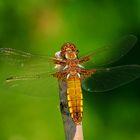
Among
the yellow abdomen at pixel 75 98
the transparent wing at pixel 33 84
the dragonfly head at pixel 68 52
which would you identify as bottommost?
the yellow abdomen at pixel 75 98

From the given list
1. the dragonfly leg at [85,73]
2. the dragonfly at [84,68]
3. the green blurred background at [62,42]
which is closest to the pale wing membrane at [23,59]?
the dragonfly at [84,68]

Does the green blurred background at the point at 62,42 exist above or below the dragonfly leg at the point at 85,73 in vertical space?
above

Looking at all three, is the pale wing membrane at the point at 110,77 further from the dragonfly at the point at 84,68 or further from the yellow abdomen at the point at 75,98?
the yellow abdomen at the point at 75,98

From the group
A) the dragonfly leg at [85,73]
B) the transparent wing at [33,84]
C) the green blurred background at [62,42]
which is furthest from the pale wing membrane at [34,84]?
the green blurred background at [62,42]

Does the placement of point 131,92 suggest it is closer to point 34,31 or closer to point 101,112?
point 101,112

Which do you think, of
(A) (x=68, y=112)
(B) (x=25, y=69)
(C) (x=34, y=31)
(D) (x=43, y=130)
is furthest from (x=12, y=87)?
(C) (x=34, y=31)

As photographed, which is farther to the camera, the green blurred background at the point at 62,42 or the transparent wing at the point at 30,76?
the green blurred background at the point at 62,42

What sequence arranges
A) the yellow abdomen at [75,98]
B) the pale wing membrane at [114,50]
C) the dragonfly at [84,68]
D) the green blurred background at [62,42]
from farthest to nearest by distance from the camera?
1. the green blurred background at [62,42]
2. the pale wing membrane at [114,50]
3. the dragonfly at [84,68]
4. the yellow abdomen at [75,98]

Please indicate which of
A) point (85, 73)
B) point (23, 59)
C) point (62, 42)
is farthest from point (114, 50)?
point (62, 42)

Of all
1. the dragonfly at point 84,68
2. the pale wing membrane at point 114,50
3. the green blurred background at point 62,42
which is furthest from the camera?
the green blurred background at point 62,42
